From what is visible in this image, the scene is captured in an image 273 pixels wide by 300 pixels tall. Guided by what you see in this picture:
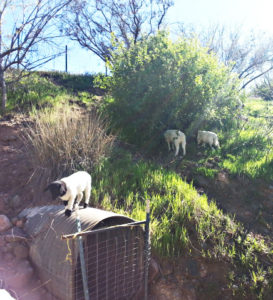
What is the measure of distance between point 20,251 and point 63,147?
5.50ft

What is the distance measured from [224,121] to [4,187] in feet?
18.2

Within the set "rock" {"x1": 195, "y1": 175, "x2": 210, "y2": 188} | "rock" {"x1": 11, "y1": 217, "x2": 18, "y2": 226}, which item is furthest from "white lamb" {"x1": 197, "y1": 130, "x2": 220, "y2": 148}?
"rock" {"x1": 11, "y1": 217, "x2": 18, "y2": 226}

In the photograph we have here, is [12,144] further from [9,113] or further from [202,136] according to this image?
[202,136]

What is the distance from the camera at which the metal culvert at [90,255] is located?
9.02 ft

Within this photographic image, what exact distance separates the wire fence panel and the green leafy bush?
3030 mm

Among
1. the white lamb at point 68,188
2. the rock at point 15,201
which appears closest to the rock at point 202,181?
the white lamb at point 68,188

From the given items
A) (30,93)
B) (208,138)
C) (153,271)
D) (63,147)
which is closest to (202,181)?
(208,138)

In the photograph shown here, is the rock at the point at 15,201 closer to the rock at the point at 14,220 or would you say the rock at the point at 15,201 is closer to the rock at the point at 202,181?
the rock at the point at 14,220

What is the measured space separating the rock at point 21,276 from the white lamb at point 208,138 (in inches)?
165

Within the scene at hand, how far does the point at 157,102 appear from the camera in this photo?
5957 mm

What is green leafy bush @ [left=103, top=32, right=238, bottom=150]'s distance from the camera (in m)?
5.91

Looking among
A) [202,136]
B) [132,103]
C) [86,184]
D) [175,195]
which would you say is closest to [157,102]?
[132,103]

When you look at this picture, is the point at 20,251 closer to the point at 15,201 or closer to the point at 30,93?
the point at 15,201

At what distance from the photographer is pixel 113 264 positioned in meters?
3.10
